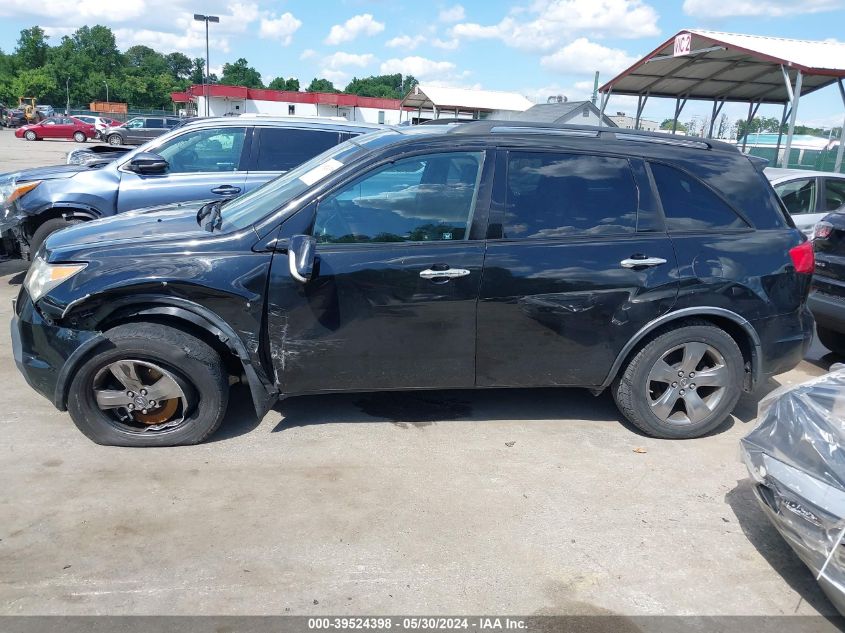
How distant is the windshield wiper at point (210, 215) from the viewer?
4090 millimetres

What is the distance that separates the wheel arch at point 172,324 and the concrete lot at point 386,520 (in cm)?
42

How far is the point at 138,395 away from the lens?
386 centimetres

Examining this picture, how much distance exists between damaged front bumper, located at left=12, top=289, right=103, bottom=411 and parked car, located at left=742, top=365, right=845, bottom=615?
3.47 meters

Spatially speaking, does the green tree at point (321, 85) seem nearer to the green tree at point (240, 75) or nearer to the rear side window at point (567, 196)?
the green tree at point (240, 75)

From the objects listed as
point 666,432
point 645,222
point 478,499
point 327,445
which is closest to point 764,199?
point 645,222

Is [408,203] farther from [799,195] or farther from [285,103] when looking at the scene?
[285,103]

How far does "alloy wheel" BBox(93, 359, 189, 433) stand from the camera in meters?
3.80

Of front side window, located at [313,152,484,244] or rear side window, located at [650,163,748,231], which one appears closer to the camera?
front side window, located at [313,152,484,244]

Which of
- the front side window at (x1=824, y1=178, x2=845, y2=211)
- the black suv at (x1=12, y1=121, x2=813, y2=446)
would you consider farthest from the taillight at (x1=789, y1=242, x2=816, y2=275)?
the front side window at (x1=824, y1=178, x2=845, y2=211)

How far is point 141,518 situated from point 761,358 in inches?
151

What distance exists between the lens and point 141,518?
3297 mm

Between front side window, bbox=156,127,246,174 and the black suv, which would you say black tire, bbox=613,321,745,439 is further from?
front side window, bbox=156,127,246,174

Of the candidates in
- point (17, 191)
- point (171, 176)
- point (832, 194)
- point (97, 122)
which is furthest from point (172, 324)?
point (97, 122)

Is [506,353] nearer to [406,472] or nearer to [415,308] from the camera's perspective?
[415,308]
